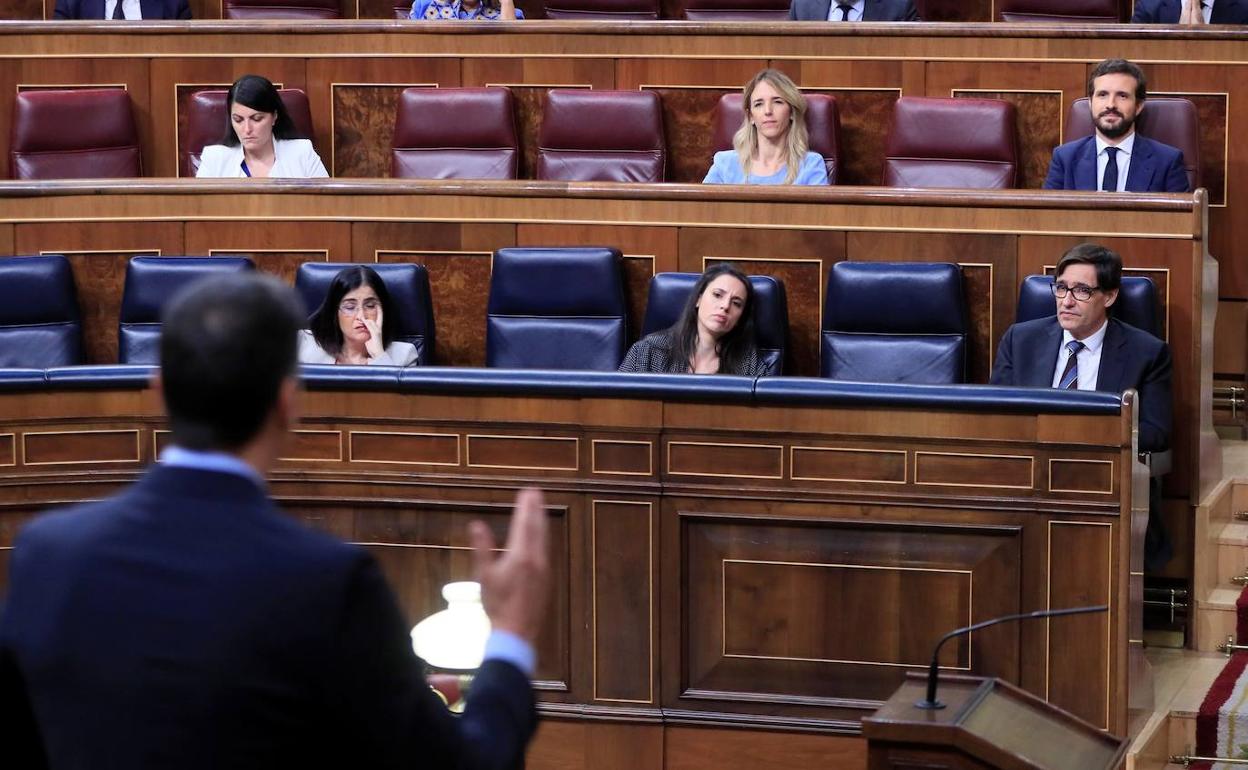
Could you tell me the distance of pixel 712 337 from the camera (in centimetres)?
230

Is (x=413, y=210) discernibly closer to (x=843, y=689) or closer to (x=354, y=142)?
(x=354, y=142)

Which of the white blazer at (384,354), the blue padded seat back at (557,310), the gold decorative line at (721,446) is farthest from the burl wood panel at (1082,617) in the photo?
the white blazer at (384,354)

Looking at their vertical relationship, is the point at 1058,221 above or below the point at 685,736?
above

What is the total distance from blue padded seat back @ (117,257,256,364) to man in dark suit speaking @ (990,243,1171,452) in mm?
1041

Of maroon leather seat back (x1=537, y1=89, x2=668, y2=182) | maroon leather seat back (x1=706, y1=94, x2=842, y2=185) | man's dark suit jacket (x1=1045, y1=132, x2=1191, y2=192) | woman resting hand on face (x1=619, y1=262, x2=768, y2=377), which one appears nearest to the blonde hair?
maroon leather seat back (x1=706, y1=94, x2=842, y2=185)

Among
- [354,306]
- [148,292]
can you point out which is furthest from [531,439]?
[148,292]

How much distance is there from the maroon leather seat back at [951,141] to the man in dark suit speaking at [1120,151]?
0.18 m

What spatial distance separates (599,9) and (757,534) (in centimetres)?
206

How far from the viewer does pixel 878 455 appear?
1.83 meters

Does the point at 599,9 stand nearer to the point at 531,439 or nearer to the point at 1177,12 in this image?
the point at 1177,12

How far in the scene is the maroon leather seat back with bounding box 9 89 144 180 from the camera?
123 inches

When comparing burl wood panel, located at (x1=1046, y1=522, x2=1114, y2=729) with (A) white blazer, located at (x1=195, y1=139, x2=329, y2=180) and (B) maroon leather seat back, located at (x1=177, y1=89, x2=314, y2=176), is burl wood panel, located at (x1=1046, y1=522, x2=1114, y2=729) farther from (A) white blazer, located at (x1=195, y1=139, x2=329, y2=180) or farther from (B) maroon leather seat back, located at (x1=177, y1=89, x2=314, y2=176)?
(B) maroon leather seat back, located at (x1=177, y1=89, x2=314, y2=176)

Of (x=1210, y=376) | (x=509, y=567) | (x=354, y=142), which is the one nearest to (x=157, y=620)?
(x=509, y=567)

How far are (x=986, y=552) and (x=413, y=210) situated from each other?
1.07 meters
